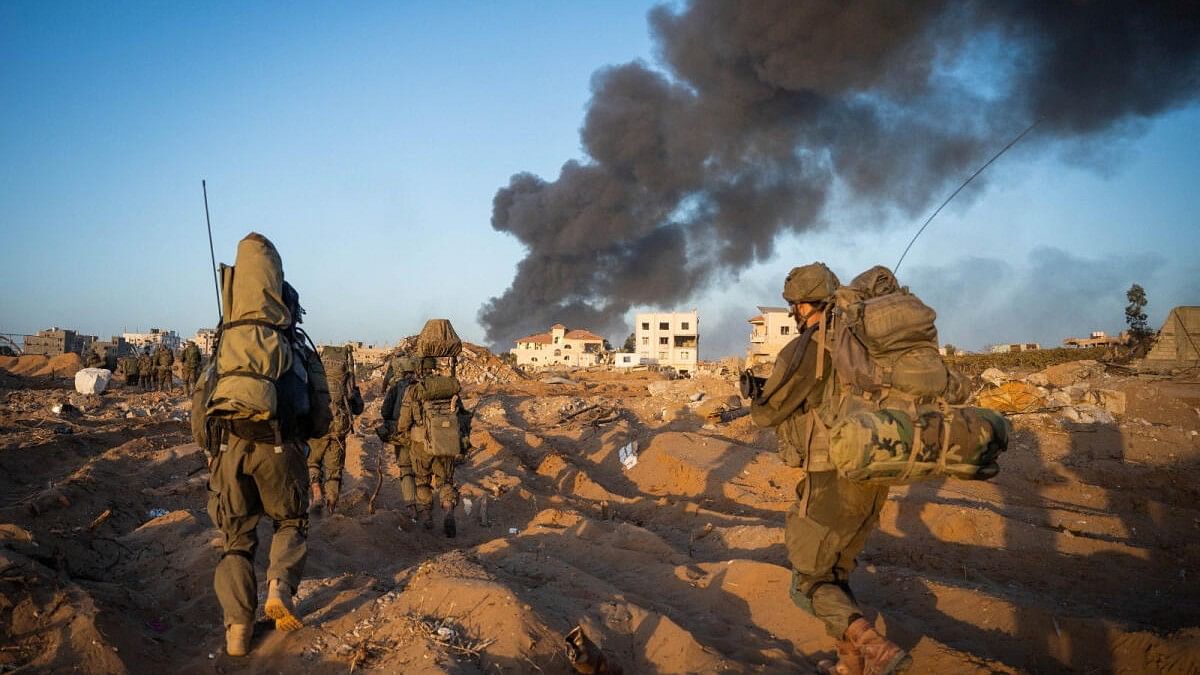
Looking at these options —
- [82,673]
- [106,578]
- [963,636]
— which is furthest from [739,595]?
[106,578]

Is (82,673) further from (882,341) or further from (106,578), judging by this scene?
(882,341)

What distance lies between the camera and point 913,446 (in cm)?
365

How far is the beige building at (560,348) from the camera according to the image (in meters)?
75.6

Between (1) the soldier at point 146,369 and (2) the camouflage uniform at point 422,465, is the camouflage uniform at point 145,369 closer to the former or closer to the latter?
(1) the soldier at point 146,369

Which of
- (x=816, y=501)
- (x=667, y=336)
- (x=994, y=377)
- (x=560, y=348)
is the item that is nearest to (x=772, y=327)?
(x=667, y=336)

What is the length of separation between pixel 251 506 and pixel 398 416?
459cm

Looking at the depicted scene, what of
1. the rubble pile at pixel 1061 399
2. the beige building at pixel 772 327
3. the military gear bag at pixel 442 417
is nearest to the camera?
the military gear bag at pixel 442 417

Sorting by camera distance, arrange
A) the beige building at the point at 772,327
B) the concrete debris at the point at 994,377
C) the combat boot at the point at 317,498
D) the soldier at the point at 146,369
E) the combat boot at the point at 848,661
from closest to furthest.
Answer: the combat boot at the point at 848,661 < the combat boot at the point at 317,498 < the concrete debris at the point at 994,377 < the soldier at the point at 146,369 < the beige building at the point at 772,327

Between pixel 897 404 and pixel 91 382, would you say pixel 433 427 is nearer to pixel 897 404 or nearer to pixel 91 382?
pixel 897 404

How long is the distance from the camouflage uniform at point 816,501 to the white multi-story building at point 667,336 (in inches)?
2755

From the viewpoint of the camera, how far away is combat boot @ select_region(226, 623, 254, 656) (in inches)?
159

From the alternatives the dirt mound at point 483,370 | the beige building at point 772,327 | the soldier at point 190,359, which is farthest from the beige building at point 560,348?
the soldier at point 190,359

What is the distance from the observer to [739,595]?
18.1ft

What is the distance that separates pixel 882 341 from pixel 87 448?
15408 mm
